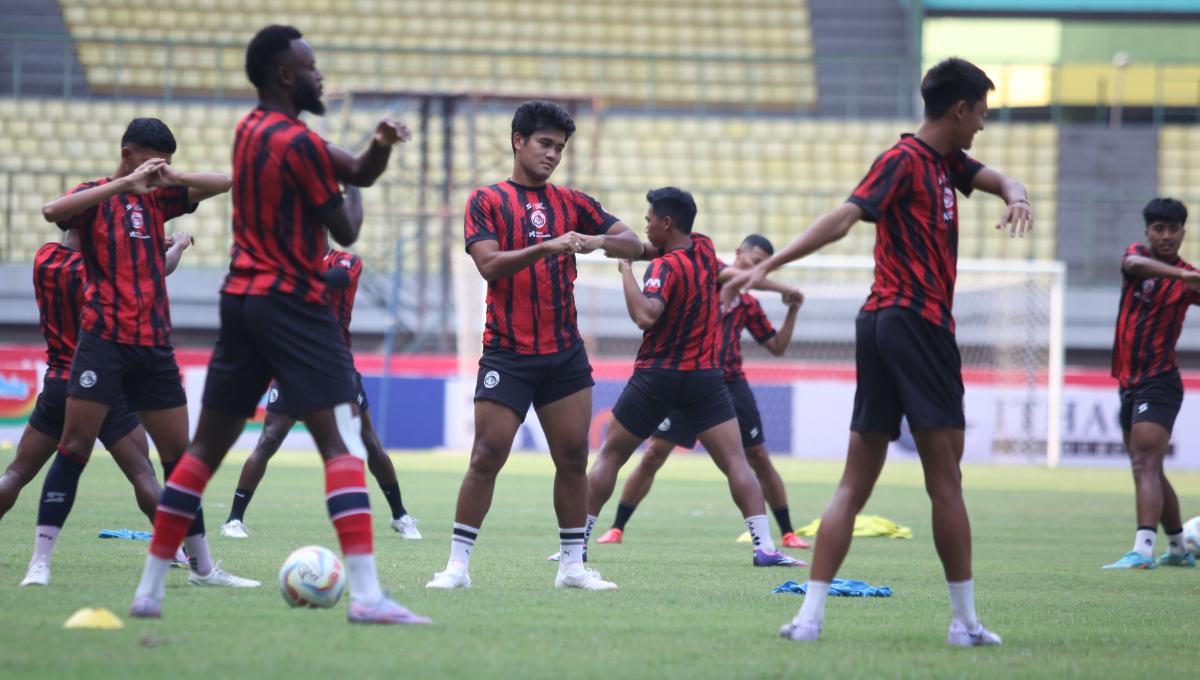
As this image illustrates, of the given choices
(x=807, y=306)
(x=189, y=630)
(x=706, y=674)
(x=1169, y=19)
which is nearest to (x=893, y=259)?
(x=706, y=674)

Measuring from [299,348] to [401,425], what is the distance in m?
17.2

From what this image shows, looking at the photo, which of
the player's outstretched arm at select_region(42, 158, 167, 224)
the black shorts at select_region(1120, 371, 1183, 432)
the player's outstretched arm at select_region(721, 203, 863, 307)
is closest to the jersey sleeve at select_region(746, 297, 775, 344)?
the black shorts at select_region(1120, 371, 1183, 432)

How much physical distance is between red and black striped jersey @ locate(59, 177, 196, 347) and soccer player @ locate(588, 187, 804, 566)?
286 centimetres

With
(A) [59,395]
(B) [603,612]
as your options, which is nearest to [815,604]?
(B) [603,612]

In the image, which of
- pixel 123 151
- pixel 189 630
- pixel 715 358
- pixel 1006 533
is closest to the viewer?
pixel 189 630

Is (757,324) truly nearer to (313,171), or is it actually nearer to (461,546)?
(461,546)

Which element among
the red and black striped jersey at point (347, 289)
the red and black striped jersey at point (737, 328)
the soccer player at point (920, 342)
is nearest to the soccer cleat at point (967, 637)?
the soccer player at point (920, 342)

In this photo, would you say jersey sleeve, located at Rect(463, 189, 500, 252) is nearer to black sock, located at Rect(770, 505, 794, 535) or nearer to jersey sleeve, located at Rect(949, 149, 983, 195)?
jersey sleeve, located at Rect(949, 149, 983, 195)

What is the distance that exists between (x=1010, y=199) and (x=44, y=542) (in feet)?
14.8

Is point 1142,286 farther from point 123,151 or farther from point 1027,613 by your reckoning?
point 123,151

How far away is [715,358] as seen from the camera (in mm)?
9000

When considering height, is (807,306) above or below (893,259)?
below

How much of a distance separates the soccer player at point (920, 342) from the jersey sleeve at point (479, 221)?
6.48 ft

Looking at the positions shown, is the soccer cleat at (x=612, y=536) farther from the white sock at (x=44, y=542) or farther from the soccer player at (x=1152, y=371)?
the white sock at (x=44, y=542)
